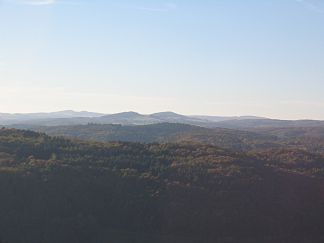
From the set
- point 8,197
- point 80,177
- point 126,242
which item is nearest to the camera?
point 126,242

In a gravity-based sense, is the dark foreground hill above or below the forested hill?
below

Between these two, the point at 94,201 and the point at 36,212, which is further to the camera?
the point at 94,201

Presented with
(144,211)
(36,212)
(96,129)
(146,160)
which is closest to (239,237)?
(144,211)

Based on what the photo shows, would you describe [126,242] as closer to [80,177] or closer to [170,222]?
[170,222]

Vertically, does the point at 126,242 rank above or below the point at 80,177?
below

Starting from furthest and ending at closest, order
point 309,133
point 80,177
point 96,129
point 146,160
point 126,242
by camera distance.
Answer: point 309,133, point 96,129, point 146,160, point 80,177, point 126,242

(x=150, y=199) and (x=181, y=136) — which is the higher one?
(x=181, y=136)

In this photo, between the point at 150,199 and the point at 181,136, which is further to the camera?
the point at 181,136

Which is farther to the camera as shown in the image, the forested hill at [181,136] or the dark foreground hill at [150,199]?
the forested hill at [181,136]
